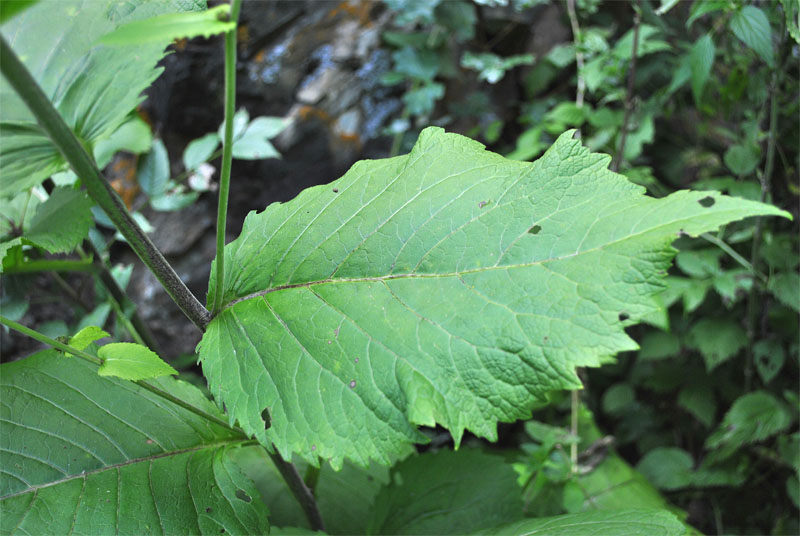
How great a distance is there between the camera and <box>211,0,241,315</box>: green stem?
19.4 inches

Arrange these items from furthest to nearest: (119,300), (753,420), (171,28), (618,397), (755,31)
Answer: (618,397)
(753,420)
(755,31)
(119,300)
(171,28)

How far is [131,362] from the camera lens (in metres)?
0.62

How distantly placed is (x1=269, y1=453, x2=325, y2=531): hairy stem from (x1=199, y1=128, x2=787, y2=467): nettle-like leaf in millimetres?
209

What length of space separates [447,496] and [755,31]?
1.26 m

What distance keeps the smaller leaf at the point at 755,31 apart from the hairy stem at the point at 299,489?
53.4 inches

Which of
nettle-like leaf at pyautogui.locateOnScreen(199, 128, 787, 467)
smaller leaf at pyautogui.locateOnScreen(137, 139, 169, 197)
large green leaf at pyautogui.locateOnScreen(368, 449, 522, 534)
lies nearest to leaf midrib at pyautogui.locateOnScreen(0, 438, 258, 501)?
nettle-like leaf at pyautogui.locateOnScreen(199, 128, 787, 467)

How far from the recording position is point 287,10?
2.23 metres

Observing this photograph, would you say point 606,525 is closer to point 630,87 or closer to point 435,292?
point 435,292

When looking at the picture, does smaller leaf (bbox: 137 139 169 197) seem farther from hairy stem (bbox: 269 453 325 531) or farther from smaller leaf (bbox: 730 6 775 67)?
smaller leaf (bbox: 730 6 775 67)

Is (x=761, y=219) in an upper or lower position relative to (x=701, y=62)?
lower

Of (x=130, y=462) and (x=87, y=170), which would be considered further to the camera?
(x=130, y=462)

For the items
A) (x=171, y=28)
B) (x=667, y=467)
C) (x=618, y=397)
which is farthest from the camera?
(x=618, y=397)

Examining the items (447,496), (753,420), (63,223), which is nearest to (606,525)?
(447,496)

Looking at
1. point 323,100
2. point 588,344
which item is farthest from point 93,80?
point 323,100
